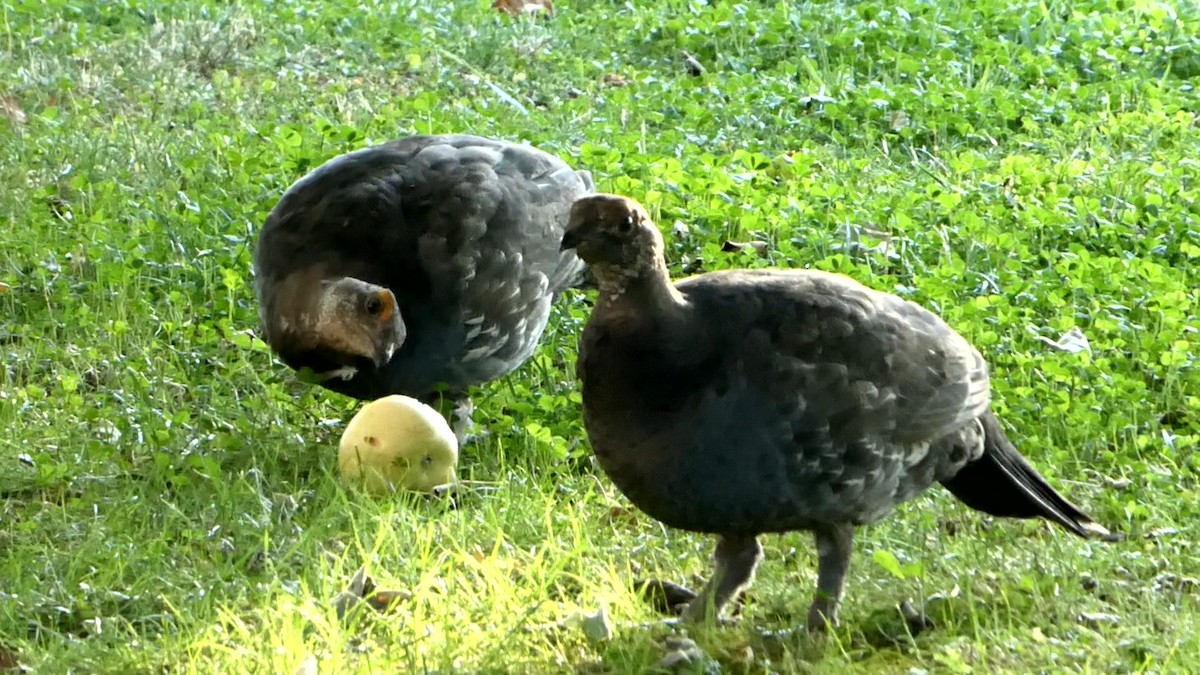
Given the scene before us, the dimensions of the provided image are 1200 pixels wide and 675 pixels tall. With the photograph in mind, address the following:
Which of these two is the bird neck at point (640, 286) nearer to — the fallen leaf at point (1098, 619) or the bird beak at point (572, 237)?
the bird beak at point (572, 237)

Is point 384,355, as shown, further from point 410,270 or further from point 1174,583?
point 1174,583

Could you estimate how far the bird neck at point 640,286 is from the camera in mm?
4000

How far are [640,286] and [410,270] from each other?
1.48 m

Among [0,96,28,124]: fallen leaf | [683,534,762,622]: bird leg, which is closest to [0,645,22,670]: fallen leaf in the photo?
[683,534,762,622]: bird leg

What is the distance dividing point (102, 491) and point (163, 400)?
581 millimetres

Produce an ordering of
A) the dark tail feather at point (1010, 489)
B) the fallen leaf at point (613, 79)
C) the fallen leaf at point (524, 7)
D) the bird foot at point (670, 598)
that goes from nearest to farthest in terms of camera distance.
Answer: the bird foot at point (670, 598)
the dark tail feather at point (1010, 489)
the fallen leaf at point (613, 79)
the fallen leaf at point (524, 7)

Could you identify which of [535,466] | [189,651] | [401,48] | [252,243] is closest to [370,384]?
[535,466]

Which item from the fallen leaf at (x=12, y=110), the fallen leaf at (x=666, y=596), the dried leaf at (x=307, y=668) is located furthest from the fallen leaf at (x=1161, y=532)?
the fallen leaf at (x=12, y=110)

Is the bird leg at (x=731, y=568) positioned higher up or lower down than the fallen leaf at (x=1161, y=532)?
higher up

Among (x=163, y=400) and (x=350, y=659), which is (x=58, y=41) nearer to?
(x=163, y=400)

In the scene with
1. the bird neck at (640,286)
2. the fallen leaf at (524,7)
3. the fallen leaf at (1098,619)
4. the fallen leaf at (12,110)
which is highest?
the bird neck at (640,286)

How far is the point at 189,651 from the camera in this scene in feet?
13.4

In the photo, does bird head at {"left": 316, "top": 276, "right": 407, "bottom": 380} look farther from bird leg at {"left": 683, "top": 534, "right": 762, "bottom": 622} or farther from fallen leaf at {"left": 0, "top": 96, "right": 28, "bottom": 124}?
fallen leaf at {"left": 0, "top": 96, "right": 28, "bottom": 124}

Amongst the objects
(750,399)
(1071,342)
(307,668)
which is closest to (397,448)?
(307,668)
